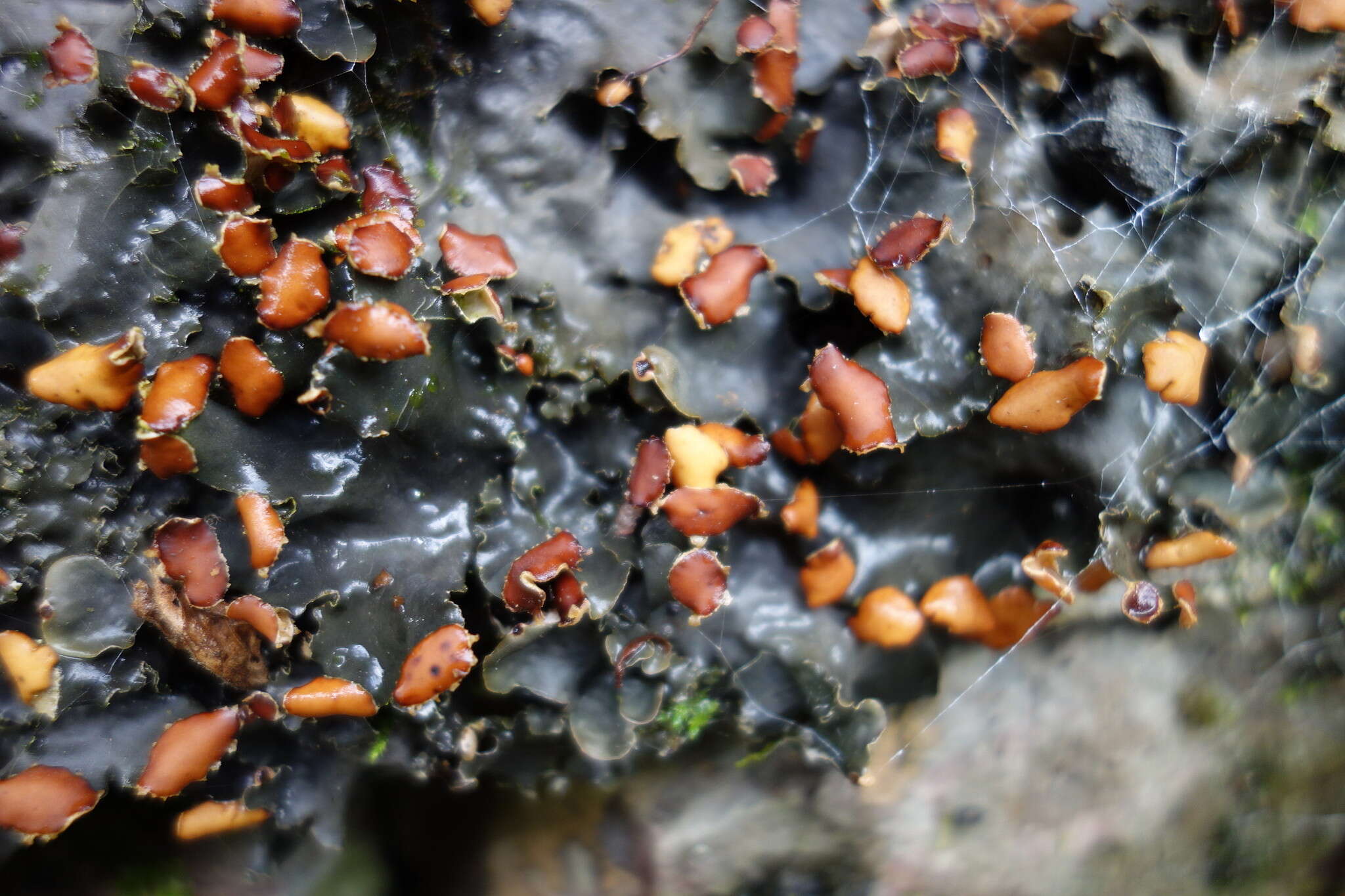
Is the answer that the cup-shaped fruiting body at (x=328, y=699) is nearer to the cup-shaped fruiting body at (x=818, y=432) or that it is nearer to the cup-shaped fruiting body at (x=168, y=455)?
the cup-shaped fruiting body at (x=168, y=455)

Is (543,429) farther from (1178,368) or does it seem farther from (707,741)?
(1178,368)

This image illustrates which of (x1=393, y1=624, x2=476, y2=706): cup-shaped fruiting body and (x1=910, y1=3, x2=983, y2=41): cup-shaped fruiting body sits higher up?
(x1=910, y1=3, x2=983, y2=41): cup-shaped fruiting body

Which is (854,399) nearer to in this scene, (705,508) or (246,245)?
(705,508)

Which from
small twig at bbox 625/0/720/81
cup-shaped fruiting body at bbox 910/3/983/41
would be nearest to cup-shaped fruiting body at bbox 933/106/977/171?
cup-shaped fruiting body at bbox 910/3/983/41

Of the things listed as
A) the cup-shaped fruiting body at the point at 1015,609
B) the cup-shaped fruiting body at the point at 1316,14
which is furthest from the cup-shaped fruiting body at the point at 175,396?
the cup-shaped fruiting body at the point at 1316,14

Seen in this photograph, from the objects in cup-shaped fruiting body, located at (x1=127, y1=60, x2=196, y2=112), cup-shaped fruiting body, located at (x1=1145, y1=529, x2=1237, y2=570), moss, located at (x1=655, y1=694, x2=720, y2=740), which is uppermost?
cup-shaped fruiting body, located at (x1=127, y1=60, x2=196, y2=112)

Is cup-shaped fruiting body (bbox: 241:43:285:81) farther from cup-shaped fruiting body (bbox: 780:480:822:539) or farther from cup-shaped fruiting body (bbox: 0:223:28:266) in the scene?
cup-shaped fruiting body (bbox: 780:480:822:539)

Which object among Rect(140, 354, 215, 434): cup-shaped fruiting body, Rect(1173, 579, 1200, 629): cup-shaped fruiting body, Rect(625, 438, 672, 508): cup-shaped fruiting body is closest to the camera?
Rect(140, 354, 215, 434): cup-shaped fruiting body
